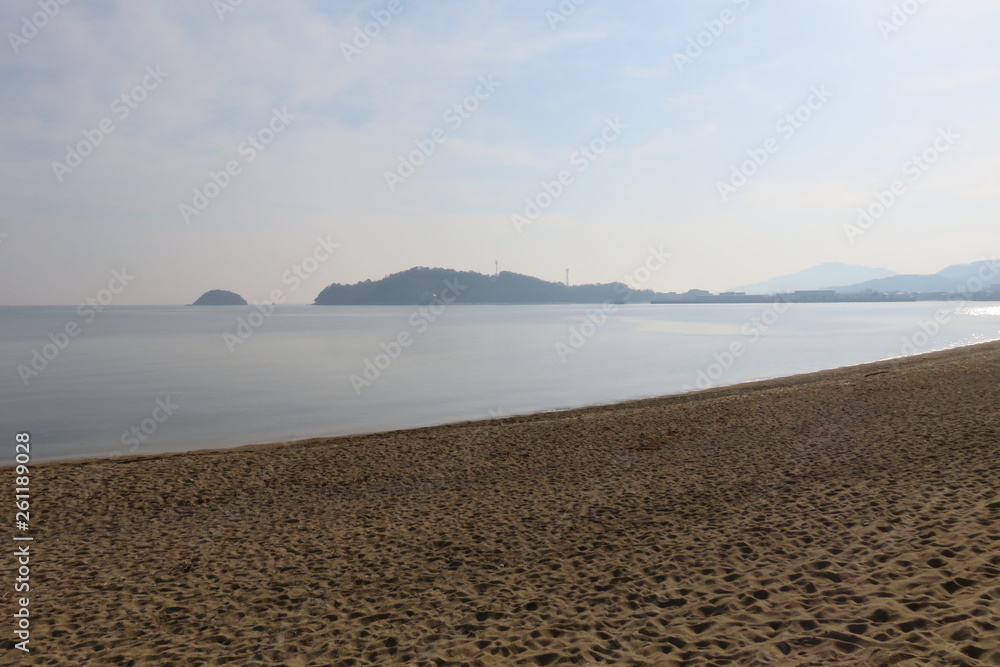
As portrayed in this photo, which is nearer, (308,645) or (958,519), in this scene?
(308,645)

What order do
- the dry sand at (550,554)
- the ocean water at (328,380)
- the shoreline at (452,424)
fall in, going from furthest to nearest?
the ocean water at (328,380) → the shoreline at (452,424) → the dry sand at (550,554)

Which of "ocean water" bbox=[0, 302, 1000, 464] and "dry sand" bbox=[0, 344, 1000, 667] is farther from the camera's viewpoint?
"ocean water" bbox=[0, 302, 1000, 464]

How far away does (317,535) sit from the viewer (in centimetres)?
939

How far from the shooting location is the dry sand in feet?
18.4

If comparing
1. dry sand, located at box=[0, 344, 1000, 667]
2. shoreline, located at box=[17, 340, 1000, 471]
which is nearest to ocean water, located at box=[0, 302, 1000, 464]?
shoreline, located at box=[17, 340, 1000, 471]

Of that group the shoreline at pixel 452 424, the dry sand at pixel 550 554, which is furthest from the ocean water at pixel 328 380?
the dry sand at pixel 550 554

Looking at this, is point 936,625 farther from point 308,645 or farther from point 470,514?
point 470,514

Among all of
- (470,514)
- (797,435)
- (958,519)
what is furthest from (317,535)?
(797,435)

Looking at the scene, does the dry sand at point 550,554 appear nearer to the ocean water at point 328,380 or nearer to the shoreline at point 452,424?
the shoreline at point 452,424

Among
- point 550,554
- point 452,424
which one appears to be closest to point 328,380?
point 452,424

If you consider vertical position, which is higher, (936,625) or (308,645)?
(936,625)

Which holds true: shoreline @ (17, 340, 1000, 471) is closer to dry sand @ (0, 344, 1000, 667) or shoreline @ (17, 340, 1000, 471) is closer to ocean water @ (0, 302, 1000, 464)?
ocean water @ (0, 302, 1000, 464)

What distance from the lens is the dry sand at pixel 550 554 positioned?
18.4ft

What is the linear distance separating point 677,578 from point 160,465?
1296 cm
